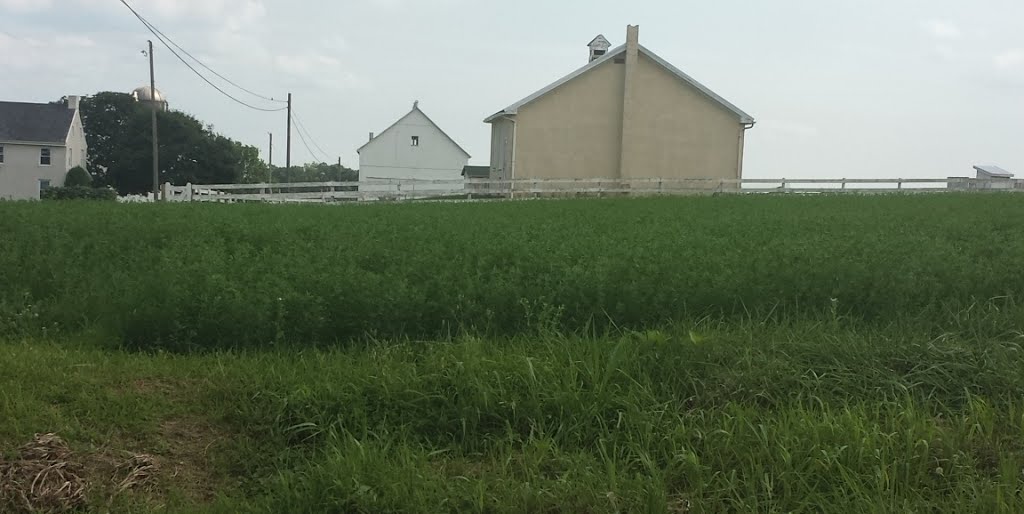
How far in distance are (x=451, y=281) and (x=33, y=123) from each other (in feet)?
192

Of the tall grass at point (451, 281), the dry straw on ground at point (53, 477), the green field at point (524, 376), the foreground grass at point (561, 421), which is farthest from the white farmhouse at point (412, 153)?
the dry straw on ground at point (53, 477)

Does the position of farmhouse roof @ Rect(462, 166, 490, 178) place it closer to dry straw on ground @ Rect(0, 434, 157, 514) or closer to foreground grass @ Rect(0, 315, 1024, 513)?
foreground grass @ Rect(0, 315, 1024, 513)

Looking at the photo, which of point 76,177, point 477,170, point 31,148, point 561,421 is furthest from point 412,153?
point 561,421

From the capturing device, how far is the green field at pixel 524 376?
389cm

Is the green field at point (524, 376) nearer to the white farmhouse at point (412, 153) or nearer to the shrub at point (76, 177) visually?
the shrub at point (76, 177)

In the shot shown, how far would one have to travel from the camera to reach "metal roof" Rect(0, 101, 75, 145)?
5219 cm

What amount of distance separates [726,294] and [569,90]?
87.4 ft

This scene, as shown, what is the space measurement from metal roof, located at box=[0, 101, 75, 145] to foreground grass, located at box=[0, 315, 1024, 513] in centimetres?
5631

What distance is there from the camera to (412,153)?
189 ft

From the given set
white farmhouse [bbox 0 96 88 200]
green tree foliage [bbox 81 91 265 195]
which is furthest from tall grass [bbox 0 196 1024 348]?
green tree foliage [bbox 81 91 265 195]

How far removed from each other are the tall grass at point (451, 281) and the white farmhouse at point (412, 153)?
155 feet

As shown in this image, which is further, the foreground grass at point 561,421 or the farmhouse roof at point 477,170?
the farmhouse roof at point 477,170

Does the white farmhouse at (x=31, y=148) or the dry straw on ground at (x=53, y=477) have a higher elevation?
the white farmhouse at (x=31, y=148)

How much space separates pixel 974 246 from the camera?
9.32 metres
